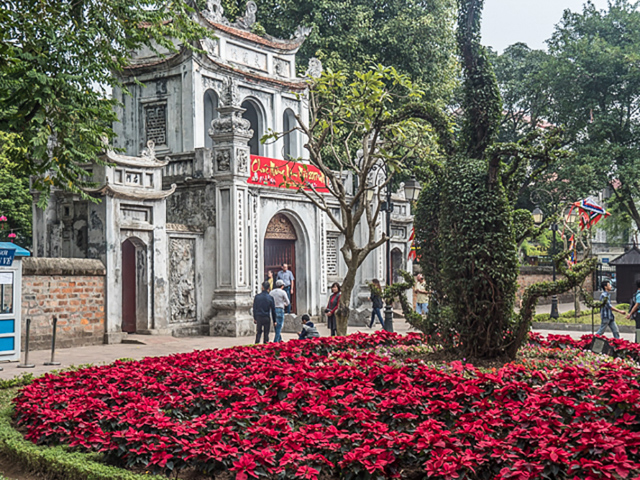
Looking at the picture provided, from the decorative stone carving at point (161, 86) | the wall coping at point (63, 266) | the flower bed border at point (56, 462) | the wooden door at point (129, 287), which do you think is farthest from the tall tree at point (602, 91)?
the flower bed border at point (56, 462)

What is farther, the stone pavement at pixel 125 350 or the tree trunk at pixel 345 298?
the stone pavement at pixel 125 350

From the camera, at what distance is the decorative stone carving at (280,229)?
20.0 metres

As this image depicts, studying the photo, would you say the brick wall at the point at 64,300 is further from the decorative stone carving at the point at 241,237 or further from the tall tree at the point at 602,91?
the tall tree at the point at 602,91

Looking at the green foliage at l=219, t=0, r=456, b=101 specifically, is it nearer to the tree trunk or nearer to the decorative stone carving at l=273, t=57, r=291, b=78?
the decorative stone carving at l=273, t=57, r=291, b=78

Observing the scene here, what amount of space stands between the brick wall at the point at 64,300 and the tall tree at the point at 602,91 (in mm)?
21419

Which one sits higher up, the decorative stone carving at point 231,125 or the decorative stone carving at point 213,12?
the decorative stone carving at point 213,12

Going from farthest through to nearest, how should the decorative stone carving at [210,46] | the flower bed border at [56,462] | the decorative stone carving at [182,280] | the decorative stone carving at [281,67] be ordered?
the decorative stone carving at [281,67], the decorative stone carving at [210,46], the decorative stone carving at [182,280], the flower bed border at [56,462]

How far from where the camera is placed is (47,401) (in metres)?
7.12

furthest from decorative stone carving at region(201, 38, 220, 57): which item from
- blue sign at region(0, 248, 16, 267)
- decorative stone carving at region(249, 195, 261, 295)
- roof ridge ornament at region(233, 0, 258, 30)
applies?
blue sign at region(0, 248, 16, 267)

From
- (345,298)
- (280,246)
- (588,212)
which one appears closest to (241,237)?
(280,246)

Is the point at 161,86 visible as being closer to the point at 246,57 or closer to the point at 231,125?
the point at 246,57

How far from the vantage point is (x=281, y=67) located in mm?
22594

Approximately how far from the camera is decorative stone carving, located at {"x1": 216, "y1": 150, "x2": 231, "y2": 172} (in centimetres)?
1764

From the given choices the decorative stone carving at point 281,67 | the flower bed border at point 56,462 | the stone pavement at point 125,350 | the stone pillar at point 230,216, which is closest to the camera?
the flower bed border at point 56,462
